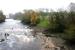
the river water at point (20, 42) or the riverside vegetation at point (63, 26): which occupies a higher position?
the riverside vegetation at point (63, 26)

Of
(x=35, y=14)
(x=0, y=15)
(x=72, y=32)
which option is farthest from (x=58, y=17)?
(x=0, y=15)

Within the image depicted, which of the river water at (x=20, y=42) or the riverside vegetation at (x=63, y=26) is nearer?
the river water at (x=20, y=42)

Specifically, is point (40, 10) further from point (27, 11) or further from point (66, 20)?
point (66, 20)

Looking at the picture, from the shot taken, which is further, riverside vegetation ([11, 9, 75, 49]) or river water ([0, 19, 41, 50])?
riverside vegetation ([11, 9, 75, 49])

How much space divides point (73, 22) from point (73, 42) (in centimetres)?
283

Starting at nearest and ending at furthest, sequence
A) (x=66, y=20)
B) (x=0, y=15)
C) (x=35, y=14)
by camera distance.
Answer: (x=66, y=20) < (x=35, y=14) < (x=0, y=15)

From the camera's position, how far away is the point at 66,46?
15789 mm

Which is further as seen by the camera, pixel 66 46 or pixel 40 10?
pixel 40 10

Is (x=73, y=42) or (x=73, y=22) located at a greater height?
(x=73, y=22)

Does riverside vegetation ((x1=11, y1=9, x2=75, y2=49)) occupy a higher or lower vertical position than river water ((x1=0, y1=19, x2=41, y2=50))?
higher

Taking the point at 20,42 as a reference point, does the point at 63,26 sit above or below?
above

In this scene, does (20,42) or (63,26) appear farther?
(63,26)

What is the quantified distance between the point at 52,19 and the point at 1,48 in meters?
9.95

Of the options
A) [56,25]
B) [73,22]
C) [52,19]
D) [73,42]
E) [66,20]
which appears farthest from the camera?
[52,19]
